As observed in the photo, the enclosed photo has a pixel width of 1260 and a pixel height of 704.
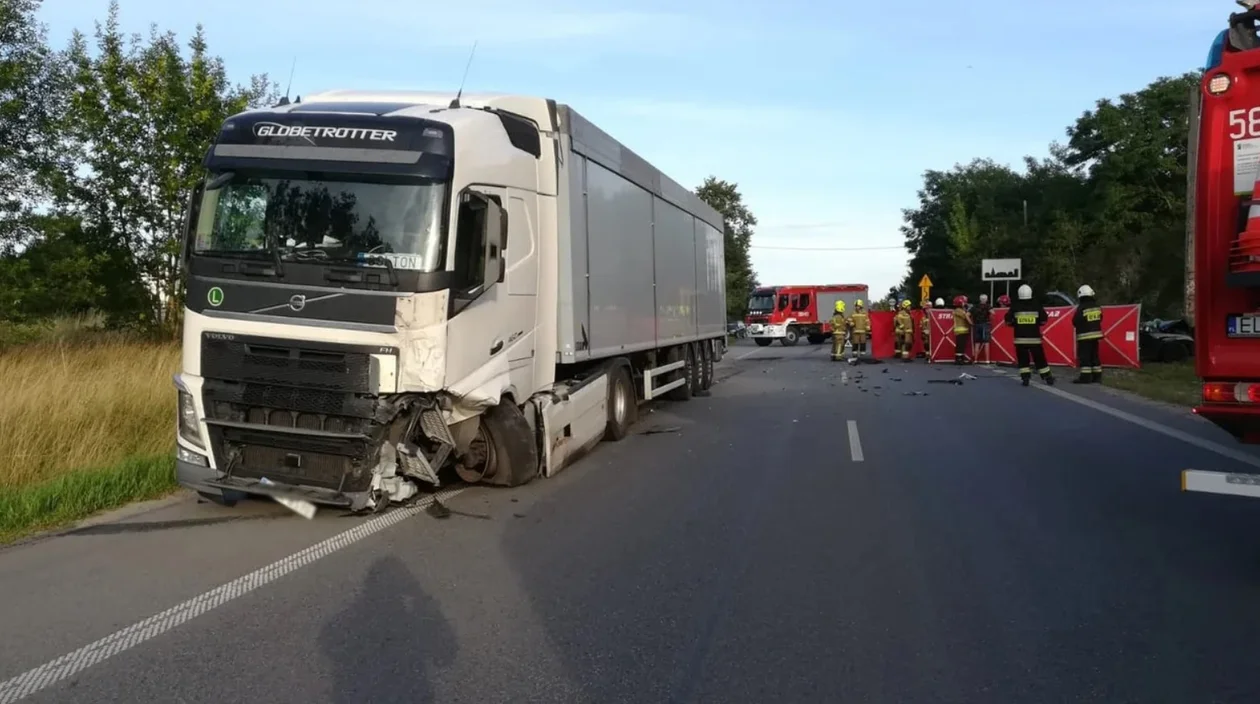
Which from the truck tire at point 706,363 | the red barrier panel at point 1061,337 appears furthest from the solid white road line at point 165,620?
the red barrier panel at point 1061,337

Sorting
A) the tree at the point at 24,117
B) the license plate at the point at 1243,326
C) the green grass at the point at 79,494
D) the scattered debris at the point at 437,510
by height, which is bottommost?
the scattered debris at the point at 437,510

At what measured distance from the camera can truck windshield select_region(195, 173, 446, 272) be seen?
7.25m

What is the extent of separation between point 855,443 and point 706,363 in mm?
7667

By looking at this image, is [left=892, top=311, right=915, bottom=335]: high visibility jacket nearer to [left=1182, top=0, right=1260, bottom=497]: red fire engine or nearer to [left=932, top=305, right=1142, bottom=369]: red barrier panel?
[left=932, top=305, right=1142, bottom=369]: red barrier panel

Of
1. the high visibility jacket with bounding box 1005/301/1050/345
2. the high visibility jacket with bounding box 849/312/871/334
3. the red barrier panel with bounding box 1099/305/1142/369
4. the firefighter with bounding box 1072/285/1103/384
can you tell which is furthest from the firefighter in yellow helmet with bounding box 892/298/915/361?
the firefighter with bounding box 1072/285/1103/384

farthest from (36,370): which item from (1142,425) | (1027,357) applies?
(1027,357)

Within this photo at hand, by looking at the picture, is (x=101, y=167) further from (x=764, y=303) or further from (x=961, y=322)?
(x=764, y=303)

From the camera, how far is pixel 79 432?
34.0ft

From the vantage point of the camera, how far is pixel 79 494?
8.26m

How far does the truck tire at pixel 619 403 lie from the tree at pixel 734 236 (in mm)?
59123

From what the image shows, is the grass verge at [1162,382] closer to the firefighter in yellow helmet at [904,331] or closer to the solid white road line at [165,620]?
the firefighter in yellow helmet at [904,331]

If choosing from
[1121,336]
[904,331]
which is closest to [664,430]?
[1121,336]

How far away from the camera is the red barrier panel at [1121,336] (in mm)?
22481

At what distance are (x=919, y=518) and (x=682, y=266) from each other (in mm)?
9281
